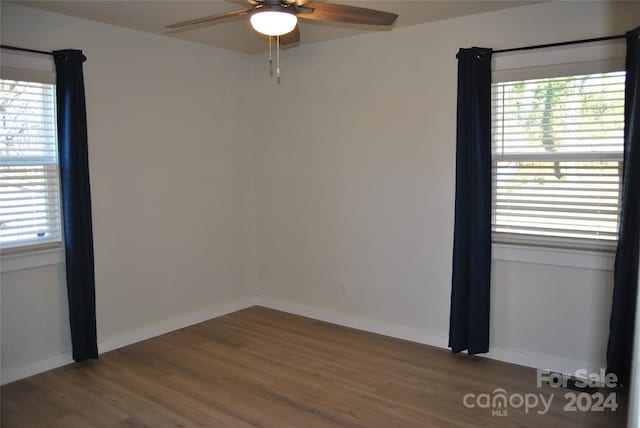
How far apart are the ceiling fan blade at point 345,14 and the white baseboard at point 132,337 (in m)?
3.07

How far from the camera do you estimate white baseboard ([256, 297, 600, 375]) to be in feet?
11.8

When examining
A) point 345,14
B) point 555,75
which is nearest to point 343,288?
point 555,75

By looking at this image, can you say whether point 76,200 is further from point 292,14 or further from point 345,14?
point 345,14

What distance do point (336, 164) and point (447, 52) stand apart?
1.40m

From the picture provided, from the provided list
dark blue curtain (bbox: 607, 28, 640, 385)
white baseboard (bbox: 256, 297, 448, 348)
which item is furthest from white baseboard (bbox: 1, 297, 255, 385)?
dark blue curtain (bbox: 607, 28, 640, 385)

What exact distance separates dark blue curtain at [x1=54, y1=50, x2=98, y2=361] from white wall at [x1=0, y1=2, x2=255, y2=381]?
14 cm

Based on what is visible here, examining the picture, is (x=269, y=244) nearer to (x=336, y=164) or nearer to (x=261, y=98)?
(x=336, y=164)

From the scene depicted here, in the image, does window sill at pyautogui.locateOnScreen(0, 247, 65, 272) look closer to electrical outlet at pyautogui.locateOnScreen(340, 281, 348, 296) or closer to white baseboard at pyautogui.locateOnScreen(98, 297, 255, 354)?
white baseboard at pyautogui.locateOnScreen(98, 297, 255, 354)

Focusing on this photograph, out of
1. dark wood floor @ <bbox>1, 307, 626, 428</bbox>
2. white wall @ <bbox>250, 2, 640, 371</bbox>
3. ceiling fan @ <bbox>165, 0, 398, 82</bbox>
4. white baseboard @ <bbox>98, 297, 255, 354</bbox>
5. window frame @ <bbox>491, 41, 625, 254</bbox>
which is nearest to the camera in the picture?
ceiling fan @ <bbox>165, 0, 398, 82</bbox>

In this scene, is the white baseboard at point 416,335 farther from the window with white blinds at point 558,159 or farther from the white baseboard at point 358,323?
the window with white blinds at point 558,159

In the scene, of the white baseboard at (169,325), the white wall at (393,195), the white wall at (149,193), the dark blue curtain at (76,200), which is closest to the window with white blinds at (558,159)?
the white wall at (393,195)

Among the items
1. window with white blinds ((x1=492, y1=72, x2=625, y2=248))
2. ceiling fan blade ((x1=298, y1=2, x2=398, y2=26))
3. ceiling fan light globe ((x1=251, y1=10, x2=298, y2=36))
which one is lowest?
window with white blinds ((x1=492, y1=72, x2=625, y2=248))

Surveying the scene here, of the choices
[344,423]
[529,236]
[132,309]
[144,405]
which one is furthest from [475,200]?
[132,309]

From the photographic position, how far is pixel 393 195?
433 centimetres
